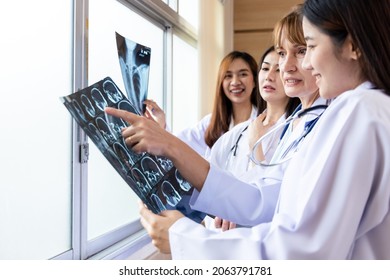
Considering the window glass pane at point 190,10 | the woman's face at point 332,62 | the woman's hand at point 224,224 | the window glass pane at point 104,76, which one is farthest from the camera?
the window glass pane at point 190,10

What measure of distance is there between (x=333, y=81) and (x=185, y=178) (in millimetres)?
427

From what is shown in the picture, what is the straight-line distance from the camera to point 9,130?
1.39 meters

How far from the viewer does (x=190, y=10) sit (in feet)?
11.3

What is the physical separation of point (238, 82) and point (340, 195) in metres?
2.11

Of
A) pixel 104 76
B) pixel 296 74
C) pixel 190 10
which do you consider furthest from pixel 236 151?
pixel 190 10

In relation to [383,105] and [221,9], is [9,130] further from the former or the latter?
[221,9]

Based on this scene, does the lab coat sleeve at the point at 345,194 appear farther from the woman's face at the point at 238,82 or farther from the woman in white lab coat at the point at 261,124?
the woman's face at the point at 238,82

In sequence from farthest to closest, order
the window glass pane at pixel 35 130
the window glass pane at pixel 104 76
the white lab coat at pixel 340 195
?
1. the window glass pane at pixel 104 76
2. the window glass pane at pixel 35 130
3. the white lab coat at pixel 340 195

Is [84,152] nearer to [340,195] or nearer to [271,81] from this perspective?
[271,81]

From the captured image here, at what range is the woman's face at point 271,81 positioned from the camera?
A: 1929mm

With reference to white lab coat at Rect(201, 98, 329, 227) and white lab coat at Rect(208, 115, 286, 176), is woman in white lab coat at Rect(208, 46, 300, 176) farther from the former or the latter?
white lab coat at Rect(201, 98, 329, 227)

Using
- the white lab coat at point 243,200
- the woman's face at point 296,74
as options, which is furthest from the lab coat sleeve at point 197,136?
the white lab coat at point 243,200

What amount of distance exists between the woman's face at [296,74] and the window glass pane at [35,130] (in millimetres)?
870

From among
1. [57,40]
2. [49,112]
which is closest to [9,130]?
[49,112]
